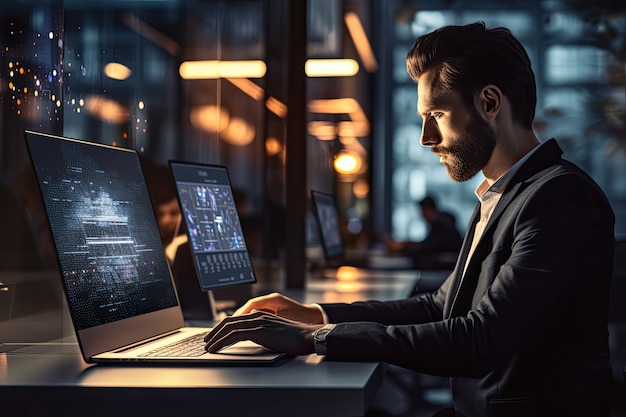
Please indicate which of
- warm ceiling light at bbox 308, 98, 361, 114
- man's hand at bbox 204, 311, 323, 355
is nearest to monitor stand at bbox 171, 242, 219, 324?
man's hand at bbox 204, 311, 323, 355

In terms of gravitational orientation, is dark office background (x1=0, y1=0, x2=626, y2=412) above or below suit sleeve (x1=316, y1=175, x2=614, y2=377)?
above

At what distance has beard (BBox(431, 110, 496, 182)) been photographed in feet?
6.56

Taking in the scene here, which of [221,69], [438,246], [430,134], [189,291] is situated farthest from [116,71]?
[438,246]

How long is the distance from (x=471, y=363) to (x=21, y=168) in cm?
109

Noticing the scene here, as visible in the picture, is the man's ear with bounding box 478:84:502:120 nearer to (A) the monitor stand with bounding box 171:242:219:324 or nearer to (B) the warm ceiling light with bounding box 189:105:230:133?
(A) the monitor stand with bounding box 171:242:219:324

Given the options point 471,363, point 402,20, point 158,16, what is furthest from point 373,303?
point 402,20

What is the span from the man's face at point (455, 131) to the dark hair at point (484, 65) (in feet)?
0.09

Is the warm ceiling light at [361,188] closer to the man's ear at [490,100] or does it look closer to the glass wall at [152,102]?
the glass wall at [152,102]

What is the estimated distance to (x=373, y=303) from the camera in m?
2.32

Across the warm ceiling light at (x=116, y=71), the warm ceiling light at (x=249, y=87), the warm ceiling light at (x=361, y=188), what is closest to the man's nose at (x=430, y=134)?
the warm ceiling light at (x=116, y=71)

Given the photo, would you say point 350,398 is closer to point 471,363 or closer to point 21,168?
point 471,363

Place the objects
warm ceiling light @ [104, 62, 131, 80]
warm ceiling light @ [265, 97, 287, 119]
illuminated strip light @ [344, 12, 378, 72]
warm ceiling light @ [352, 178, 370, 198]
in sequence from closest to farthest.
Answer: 1. warm ceiling light @ [104, 62, 131, 80]
2. warm ceiling light @ [265, 97, 287, 119]
3. illuminated strip light @ [344, 12, 378, 72]
4. warm ceiling light @ [352, 178, 370, 198]

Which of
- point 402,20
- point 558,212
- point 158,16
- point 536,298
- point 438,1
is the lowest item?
point 536,298

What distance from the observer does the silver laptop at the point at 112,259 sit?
67.6 inches
